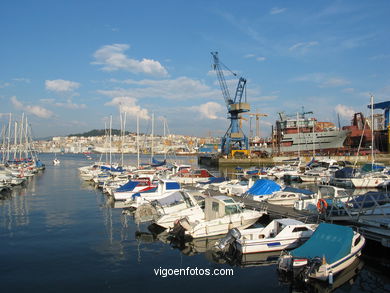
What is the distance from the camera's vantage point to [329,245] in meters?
12.7

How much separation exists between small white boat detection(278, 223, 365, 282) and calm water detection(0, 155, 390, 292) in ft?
1.61

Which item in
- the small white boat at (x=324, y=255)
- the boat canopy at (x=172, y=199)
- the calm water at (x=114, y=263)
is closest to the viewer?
the small white boat at (x=324, y=255)

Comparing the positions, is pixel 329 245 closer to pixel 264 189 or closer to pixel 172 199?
pixel 172 199

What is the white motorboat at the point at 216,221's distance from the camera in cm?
1730

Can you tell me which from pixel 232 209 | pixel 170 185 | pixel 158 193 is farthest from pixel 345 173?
pixel 232 209

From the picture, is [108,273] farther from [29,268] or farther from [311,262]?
[311,262]


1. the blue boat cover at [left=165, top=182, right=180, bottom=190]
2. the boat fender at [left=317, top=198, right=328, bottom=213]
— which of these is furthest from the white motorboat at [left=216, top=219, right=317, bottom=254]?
the blue boat cover at [left=165, top=182, right=180, bottom=190]

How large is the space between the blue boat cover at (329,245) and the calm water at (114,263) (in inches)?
40.4

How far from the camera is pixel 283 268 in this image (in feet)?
40.5

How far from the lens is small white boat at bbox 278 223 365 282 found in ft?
38.2

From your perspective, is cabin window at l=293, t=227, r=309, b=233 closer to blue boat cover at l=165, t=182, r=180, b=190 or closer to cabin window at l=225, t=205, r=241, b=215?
cabin window at l=225, t=205, r=241, b=215

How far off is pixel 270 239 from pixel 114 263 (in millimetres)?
7160

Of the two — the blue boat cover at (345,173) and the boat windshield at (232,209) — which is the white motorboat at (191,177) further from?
the boat windshield at (232,209)

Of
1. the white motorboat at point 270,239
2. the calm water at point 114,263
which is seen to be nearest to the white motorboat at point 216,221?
the calm water at point 114,263
